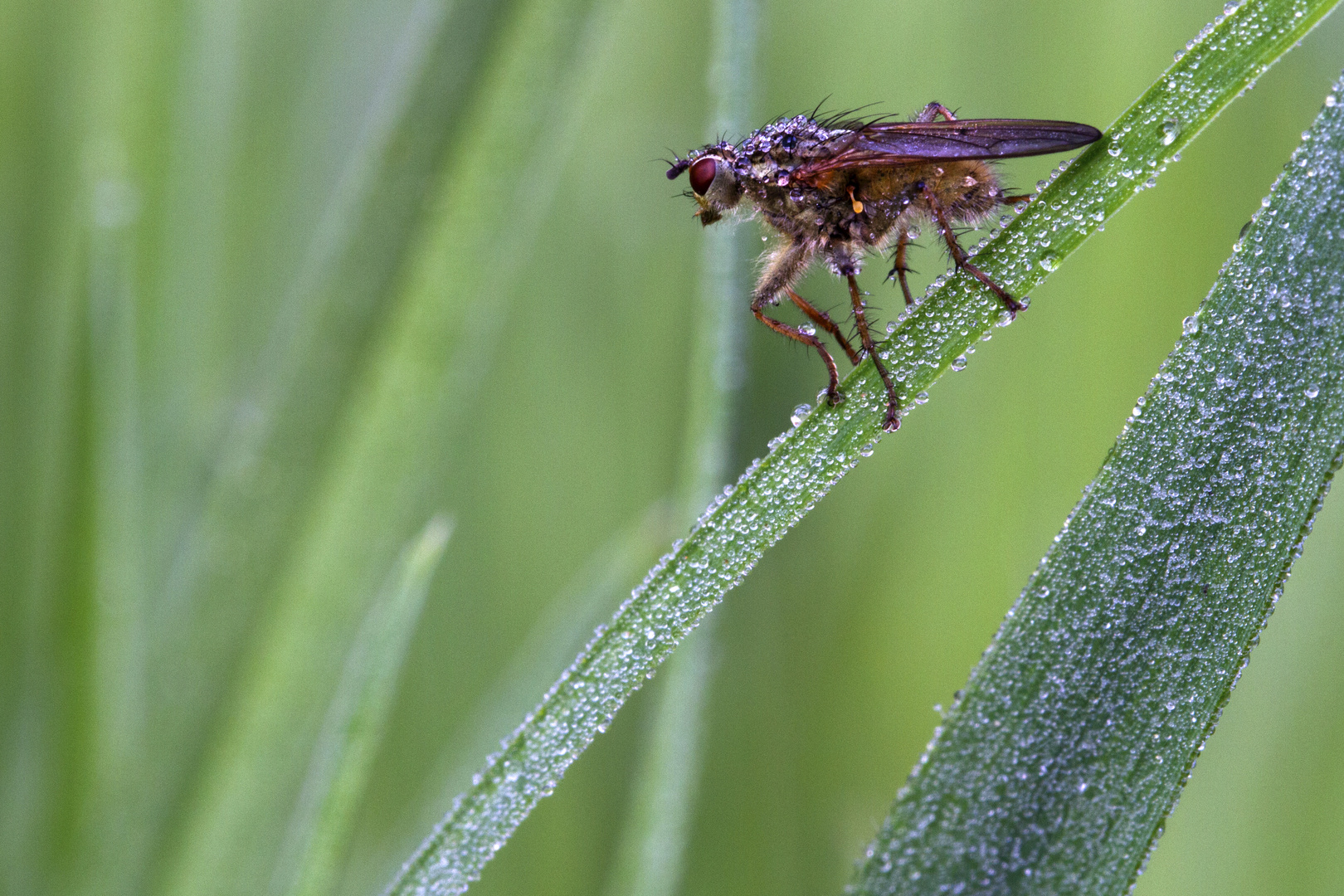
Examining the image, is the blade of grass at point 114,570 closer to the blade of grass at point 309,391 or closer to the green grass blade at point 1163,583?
the blade of grass at point 309,391

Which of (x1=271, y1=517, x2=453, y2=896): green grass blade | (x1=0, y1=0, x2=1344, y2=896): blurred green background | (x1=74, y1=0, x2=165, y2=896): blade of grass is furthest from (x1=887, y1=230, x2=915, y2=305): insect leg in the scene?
(x1=74, y1=0, x2=165, y2=896): blade of grass

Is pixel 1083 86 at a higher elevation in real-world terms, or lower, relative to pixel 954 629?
higher

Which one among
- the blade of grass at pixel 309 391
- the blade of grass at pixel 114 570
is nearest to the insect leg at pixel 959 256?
the blade of grass at pixel 309 391

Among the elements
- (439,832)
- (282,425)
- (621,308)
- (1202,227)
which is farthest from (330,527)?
(1202,227)

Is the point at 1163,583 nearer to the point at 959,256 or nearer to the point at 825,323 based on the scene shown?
the point at 959,256

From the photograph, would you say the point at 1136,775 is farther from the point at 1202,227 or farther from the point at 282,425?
the point at 1202,227

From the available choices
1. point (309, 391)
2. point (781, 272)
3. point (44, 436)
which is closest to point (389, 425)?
point (309, 391)

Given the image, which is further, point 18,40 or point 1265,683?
point 18,40
